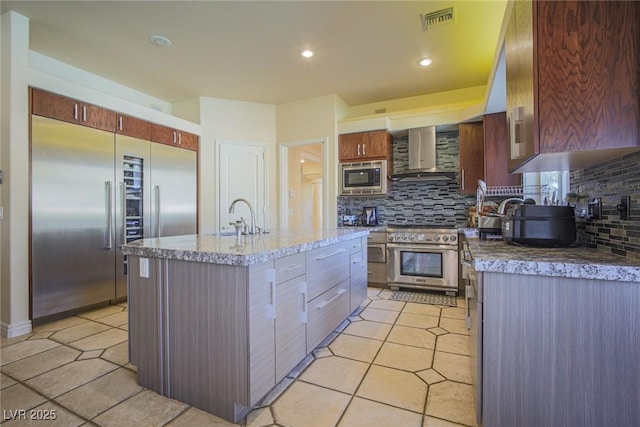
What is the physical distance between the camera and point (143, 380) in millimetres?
1677

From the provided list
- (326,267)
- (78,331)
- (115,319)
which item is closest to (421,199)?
(326,267)

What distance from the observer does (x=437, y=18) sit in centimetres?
256

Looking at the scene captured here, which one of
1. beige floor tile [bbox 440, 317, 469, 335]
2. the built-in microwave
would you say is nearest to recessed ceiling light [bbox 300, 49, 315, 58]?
the built-in microwave

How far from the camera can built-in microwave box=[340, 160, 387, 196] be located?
158 inches

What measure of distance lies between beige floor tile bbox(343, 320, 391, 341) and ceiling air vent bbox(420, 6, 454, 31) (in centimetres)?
267

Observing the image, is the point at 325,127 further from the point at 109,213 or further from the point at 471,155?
the point at 109,213

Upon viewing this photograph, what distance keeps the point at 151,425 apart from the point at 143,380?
374mm

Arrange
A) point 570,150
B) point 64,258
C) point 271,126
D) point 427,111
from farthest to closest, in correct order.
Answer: point 271,126, point 427,111, point 64,258, point 570,150

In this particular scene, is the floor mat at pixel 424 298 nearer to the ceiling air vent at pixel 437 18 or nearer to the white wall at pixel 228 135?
the white wall at pixel 228 135

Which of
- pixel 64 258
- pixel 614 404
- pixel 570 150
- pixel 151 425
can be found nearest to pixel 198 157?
pixel 64 258

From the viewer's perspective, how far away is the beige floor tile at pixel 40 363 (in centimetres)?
183

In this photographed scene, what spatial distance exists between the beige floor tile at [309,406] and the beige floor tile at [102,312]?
7.55 ft

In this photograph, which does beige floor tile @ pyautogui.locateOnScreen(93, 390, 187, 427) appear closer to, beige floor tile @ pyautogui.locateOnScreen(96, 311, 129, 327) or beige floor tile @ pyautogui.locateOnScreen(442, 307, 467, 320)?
beige floor tile @ pyautogui.locateOnScreen(96, 311, 129, 327)

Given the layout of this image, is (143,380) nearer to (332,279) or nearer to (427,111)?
(332,279)
